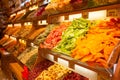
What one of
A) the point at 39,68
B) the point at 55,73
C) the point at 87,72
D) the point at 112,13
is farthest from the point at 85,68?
the point at 39,68

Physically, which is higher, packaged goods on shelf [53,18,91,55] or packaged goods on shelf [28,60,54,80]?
packaged goods on shelf [53,18,91,55]

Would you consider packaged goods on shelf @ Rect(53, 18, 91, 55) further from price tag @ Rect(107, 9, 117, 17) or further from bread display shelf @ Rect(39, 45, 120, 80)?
price tag @ Rect(107, 9, 117, 17)

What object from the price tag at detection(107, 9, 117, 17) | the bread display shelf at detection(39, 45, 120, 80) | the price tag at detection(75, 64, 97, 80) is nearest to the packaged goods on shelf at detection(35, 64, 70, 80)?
→ the bread display shelf at detection(39, 45, 120, 80)

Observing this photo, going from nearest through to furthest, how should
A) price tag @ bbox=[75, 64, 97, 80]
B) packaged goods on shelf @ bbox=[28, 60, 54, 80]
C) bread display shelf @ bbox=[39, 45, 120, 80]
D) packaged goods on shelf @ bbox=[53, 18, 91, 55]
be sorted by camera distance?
bread display shelf @ bbox=[39, 45, 120, 80] < price tag @ bbox=[75, 64, 97, 80] < packaged goods on shelf @ bbox=[53, 18, 91, 55] < packaged goods on shelf @ bbox=[28, 60, 54, 80]

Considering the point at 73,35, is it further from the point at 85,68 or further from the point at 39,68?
the point at 39,68

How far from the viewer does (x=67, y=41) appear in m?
2.10

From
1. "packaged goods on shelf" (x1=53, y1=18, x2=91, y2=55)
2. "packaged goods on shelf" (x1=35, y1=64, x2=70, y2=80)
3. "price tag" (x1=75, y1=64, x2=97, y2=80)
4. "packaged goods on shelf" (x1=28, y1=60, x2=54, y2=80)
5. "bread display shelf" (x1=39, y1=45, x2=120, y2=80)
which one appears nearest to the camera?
"bread display shelf" (x1=39, y1=45, x2=120, y2=80)

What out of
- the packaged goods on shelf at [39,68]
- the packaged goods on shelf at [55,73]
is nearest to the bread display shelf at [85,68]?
the packaged goods on shelf at [55,73]

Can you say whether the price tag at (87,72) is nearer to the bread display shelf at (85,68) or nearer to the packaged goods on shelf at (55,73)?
the bread display shelf at (85,68)

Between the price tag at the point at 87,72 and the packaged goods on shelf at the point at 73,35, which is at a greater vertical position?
the packaged goods on shelf at the point at 73,35

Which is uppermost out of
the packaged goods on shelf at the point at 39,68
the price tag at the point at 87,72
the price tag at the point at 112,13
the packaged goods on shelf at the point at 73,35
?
the price tag at the point at 112,13

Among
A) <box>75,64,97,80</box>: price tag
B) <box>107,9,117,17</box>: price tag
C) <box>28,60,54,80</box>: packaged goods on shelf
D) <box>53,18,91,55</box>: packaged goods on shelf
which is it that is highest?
<box>107,9,117,17</box>: price tag

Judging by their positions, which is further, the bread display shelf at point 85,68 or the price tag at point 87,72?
the price tag at point 87,72

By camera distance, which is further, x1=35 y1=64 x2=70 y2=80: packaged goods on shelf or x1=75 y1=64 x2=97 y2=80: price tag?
x1=35 y1=64 x2=70 y2=80: packaged goods on shelf
